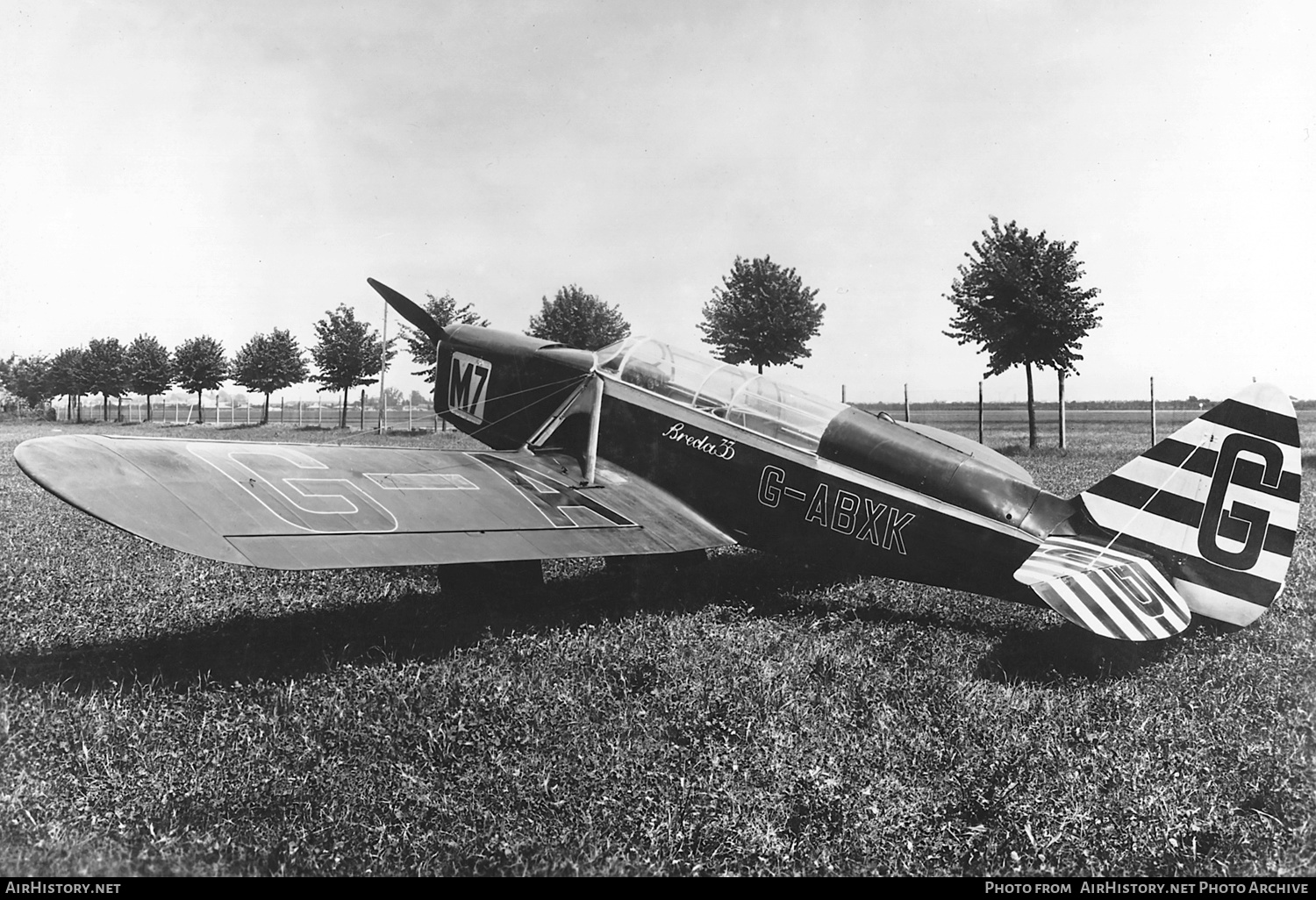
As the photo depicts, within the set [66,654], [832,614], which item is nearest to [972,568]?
[832,614]

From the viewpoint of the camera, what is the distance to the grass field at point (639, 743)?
8.48 ft

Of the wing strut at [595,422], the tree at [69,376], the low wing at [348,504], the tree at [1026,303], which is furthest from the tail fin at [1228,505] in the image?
the tree at [69,376]

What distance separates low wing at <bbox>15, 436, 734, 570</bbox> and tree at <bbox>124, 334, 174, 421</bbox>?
4823 centimetres

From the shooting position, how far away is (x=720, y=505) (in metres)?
5.75

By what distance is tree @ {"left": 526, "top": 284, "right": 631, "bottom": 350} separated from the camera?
25.4 meters

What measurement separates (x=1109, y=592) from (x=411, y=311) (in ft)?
23.4

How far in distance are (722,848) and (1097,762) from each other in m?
1.70

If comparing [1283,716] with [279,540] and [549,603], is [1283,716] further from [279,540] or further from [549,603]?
[279,540]

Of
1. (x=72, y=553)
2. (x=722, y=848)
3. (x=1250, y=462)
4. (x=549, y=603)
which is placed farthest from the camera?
(x=72, y=553)

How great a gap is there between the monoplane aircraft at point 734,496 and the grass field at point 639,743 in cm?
54

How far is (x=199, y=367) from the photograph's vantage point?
43.0 m

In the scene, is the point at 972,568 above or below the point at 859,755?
above

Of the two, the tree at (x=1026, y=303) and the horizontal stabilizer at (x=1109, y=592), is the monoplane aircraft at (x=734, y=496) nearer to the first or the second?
the horizontal stabilizer at (x=1109, y=592)

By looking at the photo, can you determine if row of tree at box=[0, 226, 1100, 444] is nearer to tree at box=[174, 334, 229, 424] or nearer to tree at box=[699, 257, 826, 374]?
tree at box=[699, 257, 826, 374]
